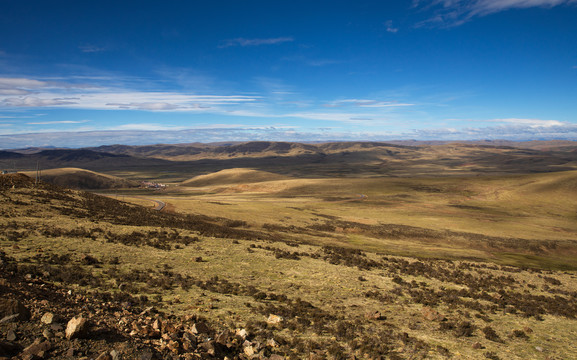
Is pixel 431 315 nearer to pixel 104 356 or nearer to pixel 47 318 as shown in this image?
pixel 104 356

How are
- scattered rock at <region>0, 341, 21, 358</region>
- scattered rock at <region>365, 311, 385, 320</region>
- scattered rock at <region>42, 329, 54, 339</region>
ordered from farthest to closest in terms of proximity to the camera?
scattered rock at <region>365, 311, 385, 320</region>, scattered rock at <region>42, 329, 54, 339</region>, scattered rock at <region>0, 341, 21, 358</region>

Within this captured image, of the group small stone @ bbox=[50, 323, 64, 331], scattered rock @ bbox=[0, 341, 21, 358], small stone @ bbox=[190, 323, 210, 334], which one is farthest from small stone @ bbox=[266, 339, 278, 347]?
scattered rock @ bbox=[0, 341, 21, 358]

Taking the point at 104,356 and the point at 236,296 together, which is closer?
the point at 104,356

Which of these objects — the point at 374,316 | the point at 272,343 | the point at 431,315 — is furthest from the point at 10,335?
the point at 431,315

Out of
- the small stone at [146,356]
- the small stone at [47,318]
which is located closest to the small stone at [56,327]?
the small stone at [47,318]

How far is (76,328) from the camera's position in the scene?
9.16m

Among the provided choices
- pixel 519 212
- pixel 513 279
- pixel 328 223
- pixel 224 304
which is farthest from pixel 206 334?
pixel 519 212

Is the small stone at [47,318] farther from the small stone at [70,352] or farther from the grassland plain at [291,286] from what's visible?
the small stone at [70,352]

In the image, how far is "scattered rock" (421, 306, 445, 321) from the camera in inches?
688

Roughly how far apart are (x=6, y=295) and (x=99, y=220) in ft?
80.4

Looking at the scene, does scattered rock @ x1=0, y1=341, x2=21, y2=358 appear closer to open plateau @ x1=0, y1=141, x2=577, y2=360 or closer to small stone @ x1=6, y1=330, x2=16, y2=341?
open plateau @ x1=0, y1=141, x2=577, y2=360

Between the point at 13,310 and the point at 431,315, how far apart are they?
17.9 metres

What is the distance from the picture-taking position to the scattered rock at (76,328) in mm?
9141

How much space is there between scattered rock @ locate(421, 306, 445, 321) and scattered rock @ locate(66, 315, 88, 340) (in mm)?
15857
